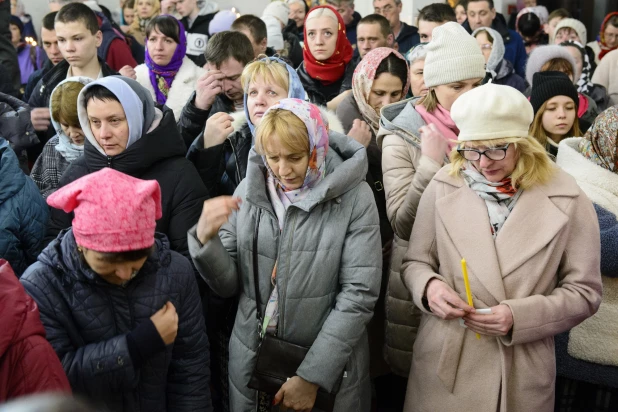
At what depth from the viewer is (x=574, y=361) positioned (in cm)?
304

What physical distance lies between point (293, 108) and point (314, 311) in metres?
0.78

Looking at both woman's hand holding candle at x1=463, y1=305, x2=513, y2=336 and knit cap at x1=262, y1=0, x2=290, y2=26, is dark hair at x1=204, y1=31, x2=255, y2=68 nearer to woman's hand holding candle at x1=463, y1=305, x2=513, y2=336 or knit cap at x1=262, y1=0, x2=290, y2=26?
woman's hand holding candle at x1=463, y1=305, x2=513, y2=336

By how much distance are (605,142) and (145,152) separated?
6.31 feet

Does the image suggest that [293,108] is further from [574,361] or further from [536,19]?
[536,19]

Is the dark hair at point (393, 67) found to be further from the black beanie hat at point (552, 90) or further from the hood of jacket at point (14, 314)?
the hood of jacket at point (14, 314)

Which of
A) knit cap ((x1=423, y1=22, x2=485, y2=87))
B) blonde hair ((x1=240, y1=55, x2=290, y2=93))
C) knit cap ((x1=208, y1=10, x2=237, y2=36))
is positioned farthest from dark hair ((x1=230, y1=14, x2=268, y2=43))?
knit cap ((x1=423, y1=22, x2=485, y2=87))

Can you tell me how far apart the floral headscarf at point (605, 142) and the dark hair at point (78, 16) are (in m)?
3.27

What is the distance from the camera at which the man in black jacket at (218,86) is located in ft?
12.6

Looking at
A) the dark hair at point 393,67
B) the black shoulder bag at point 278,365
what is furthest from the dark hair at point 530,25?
the black shoulder bag at point 278,365

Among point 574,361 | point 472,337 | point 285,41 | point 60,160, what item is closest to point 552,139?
point 574,361

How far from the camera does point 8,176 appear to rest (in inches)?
113

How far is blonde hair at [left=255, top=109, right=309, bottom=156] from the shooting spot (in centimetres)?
263

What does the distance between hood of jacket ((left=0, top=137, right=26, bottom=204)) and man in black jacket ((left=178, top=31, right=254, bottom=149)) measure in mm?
1026

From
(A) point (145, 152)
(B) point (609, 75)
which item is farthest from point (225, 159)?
(B) point (609, 75)
